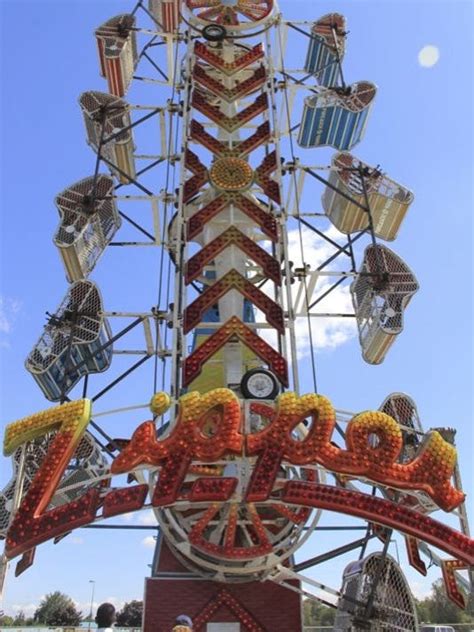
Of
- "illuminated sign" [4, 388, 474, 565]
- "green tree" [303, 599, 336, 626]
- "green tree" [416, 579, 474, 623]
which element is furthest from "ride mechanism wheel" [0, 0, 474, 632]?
"green tree" [303, 599, 336, 626]

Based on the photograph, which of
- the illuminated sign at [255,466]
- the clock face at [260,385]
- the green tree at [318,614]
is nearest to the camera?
the illuminated sign at [255,466]

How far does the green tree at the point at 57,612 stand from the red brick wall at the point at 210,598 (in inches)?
2436

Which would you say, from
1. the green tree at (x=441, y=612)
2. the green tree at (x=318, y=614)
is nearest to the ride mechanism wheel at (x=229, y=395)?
the green tree at (x=441, y=612)

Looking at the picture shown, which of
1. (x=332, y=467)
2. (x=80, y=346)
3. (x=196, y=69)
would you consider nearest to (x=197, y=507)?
(x=332, y=467)

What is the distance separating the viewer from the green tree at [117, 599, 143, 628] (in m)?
57.2

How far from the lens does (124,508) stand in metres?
9.48

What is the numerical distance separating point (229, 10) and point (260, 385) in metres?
14.3

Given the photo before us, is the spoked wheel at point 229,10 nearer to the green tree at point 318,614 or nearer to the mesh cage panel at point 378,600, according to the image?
the mesh cage panel at point 378,600

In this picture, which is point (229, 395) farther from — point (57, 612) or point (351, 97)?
point (57, 612)

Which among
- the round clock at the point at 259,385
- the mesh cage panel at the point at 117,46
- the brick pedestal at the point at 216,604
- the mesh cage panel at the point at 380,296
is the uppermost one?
the mesh cage panel at the point at 117,46

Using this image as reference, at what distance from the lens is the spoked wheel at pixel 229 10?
20.5m

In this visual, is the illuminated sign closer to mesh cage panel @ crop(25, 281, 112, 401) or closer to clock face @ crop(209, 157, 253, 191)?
mesh cage panel @ crop(25, 281, 112, 401)

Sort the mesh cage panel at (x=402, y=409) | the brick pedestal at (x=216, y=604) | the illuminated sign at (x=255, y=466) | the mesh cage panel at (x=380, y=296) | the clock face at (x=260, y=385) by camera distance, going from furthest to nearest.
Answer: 1. the mesh cage panel at (x=380, y=296)
2. the mesh cage panel at (x=402, y=409)
3. the brick pedestal at (x=216, y=604)
4. the clock face at (x=260, y=385)
5. the illuminated sign at (x=255, y=466)

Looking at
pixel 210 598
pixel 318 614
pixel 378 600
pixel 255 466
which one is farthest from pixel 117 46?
Answer: pixel 318 614
